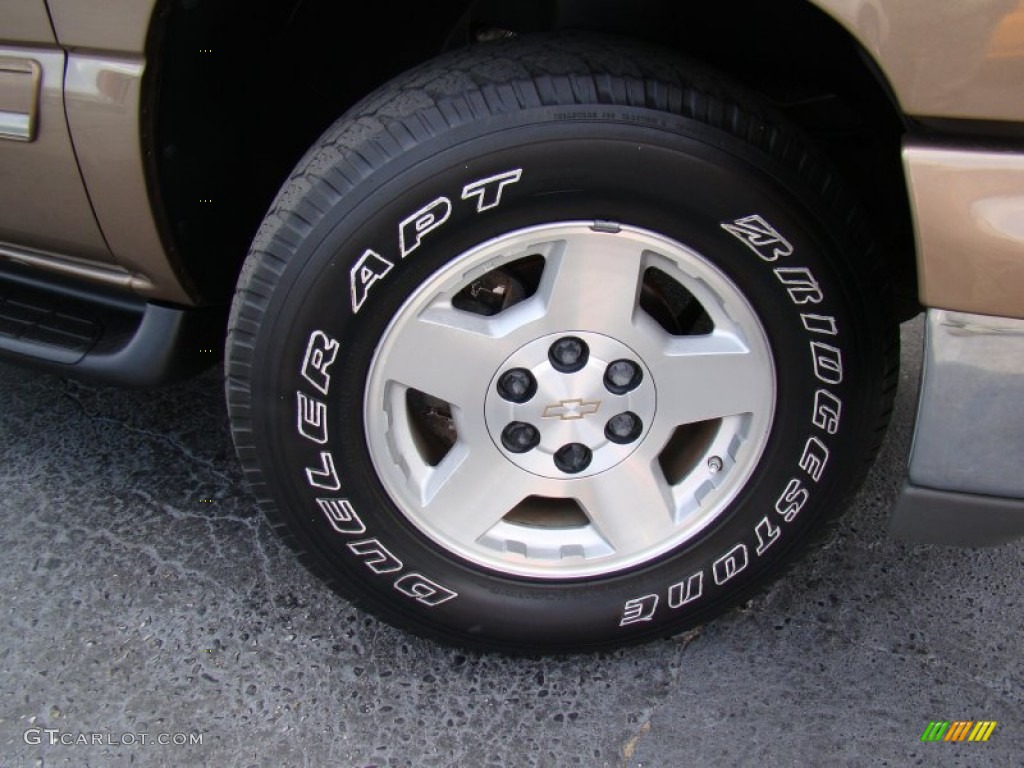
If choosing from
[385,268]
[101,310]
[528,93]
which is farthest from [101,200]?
[528,93]

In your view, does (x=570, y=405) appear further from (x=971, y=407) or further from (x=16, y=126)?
(x=16, y=126)

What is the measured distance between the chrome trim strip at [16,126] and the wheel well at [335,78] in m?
0.21

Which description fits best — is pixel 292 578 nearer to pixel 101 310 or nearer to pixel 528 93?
pixel 101 310

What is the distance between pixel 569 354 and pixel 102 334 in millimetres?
943

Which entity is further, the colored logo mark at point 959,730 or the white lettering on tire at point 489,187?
the colored logo mark at point 959,730

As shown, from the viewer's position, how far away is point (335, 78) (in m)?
1.95

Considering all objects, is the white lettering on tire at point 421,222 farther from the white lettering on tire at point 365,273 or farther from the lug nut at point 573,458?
the lug nut at point 573,458

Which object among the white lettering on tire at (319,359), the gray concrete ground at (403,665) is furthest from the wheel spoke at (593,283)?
the gray concrete ground at (403,665)

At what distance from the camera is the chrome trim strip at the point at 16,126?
5.27 ft

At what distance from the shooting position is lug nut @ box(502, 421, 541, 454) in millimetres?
1669

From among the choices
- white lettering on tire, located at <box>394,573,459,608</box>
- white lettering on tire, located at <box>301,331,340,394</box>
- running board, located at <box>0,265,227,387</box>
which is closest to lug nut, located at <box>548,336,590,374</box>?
white lettering on tire, located at <box>301,331,340,394</box>

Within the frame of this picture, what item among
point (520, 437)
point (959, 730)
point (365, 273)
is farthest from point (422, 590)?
point (959, 730)

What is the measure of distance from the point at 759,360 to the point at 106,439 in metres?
1.64

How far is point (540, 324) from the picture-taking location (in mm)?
1575
